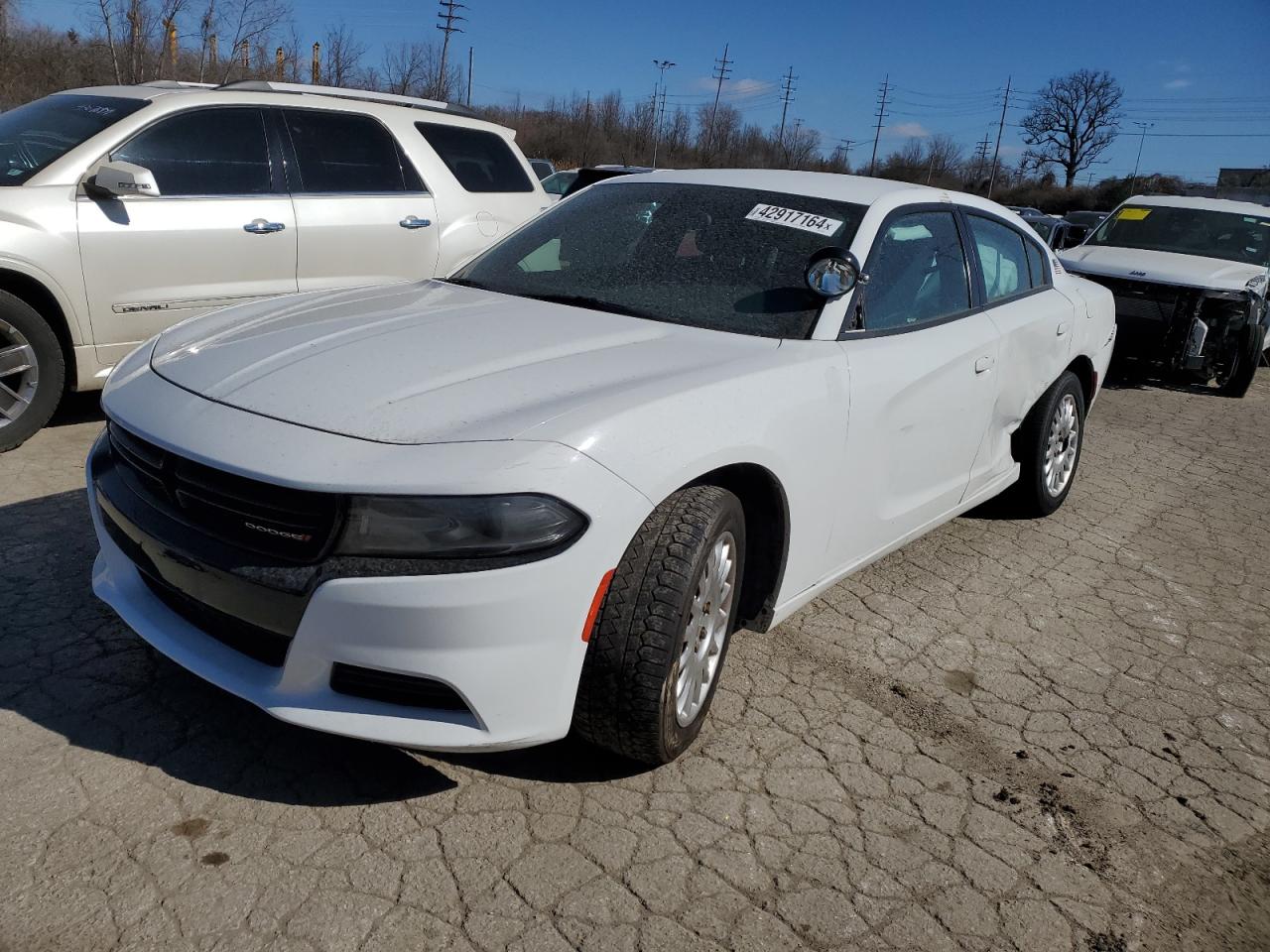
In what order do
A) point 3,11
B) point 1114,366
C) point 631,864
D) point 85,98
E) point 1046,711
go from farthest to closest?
point 3,11 < point 1114,366 < point 85,98 < point 1046,711 < point 631,864

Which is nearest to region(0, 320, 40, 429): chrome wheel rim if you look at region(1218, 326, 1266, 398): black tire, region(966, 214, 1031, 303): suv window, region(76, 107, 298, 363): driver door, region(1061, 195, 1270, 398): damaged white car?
region(76, 107, 298, 363): driver door

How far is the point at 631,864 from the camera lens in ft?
8.34

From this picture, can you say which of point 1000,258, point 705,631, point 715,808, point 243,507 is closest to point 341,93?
point 1000,258

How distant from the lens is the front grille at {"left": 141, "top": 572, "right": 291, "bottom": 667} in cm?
252

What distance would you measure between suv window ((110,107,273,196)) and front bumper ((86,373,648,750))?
141 inches

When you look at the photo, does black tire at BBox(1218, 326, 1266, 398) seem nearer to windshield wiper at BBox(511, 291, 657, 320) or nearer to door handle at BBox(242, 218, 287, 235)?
windshield wiper at BBox(511, 291, 657, 320)

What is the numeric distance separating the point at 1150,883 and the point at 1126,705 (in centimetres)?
104

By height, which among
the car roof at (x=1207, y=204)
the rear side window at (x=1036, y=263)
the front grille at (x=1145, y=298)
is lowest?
the front grille at (x=1145, y=298)

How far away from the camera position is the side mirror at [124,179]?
5.02 m

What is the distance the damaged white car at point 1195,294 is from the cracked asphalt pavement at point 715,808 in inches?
240

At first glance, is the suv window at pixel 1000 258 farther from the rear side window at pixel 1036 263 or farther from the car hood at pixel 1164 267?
the car hood at pixel 1164 267

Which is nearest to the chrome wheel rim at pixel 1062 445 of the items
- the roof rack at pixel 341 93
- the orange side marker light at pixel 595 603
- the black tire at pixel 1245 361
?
the orange side marker light at pixel 595 603

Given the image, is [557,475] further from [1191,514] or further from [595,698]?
[1191,514]

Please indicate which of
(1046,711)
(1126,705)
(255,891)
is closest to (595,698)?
(255,891)
